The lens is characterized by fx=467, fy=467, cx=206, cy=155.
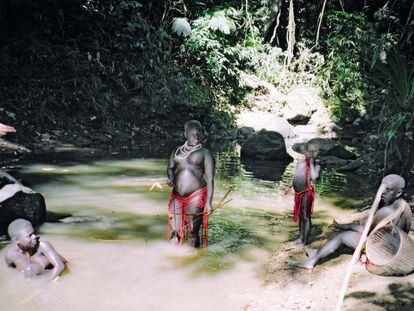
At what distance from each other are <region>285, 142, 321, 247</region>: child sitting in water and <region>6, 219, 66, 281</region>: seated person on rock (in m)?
2.82

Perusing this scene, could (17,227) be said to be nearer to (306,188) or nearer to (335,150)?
(306,188)

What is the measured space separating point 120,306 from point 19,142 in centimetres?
915

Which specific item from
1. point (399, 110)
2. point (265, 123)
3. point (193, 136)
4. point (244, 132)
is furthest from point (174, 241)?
point (265, 123)

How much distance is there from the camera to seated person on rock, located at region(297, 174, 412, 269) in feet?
14.9

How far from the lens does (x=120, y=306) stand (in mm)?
4195

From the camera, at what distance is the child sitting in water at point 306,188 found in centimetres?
567

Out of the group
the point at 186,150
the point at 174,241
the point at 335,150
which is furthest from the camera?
the point at 335,150

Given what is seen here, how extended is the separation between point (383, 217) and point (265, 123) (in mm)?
13844

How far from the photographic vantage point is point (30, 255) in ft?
15.7

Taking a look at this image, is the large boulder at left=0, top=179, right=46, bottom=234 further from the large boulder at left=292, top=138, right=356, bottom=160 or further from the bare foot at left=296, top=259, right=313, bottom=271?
the large boulder at left=292, top=138, right=356, bottom=160

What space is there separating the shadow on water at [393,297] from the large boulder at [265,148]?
8.66 meters

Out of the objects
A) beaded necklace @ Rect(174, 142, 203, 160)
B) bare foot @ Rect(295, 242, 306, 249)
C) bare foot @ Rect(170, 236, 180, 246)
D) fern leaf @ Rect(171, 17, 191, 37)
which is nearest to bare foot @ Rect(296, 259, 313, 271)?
bare foot @ Rect(295, 242, 306, 249)

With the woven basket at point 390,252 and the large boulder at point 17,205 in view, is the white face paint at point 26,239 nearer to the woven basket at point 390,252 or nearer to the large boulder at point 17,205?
the large boulder at point 17,205

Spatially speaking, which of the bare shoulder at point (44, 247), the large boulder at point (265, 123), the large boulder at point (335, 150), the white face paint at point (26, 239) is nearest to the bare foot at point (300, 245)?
the bare shoulder at point (44, 247)
